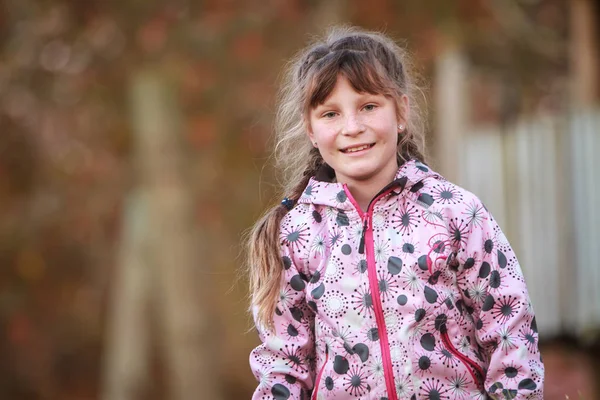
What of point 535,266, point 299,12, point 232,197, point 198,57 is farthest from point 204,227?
point 535,266

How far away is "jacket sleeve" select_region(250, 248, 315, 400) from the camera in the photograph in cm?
283

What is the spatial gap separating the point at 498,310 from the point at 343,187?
1.81ft

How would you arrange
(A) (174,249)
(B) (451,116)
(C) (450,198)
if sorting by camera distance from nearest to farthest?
(C) (450,198) < (B) (451,116) < (A) (174,249)

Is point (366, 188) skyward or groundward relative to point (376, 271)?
skyward

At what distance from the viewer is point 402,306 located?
270cm

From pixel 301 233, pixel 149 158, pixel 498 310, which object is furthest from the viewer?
pixel 149 158

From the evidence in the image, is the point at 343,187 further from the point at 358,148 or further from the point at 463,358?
the point at 463,358

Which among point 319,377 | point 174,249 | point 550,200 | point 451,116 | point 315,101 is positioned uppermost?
point 315,101

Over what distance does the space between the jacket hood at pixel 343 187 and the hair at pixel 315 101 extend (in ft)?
0.37

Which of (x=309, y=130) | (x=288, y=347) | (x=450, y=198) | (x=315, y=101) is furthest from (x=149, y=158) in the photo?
(x=450, y=198)

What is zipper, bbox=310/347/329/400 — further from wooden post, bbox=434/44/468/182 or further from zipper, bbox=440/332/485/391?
wooden post, bbox=434/44/468/182

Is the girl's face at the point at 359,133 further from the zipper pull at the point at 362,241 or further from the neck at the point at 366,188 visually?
the zipper pull at the point at 362,241

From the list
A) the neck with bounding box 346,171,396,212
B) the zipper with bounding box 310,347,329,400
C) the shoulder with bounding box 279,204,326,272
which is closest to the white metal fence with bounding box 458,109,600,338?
the neck with bounding box 346,171,396,212

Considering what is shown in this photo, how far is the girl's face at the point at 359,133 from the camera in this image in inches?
113
